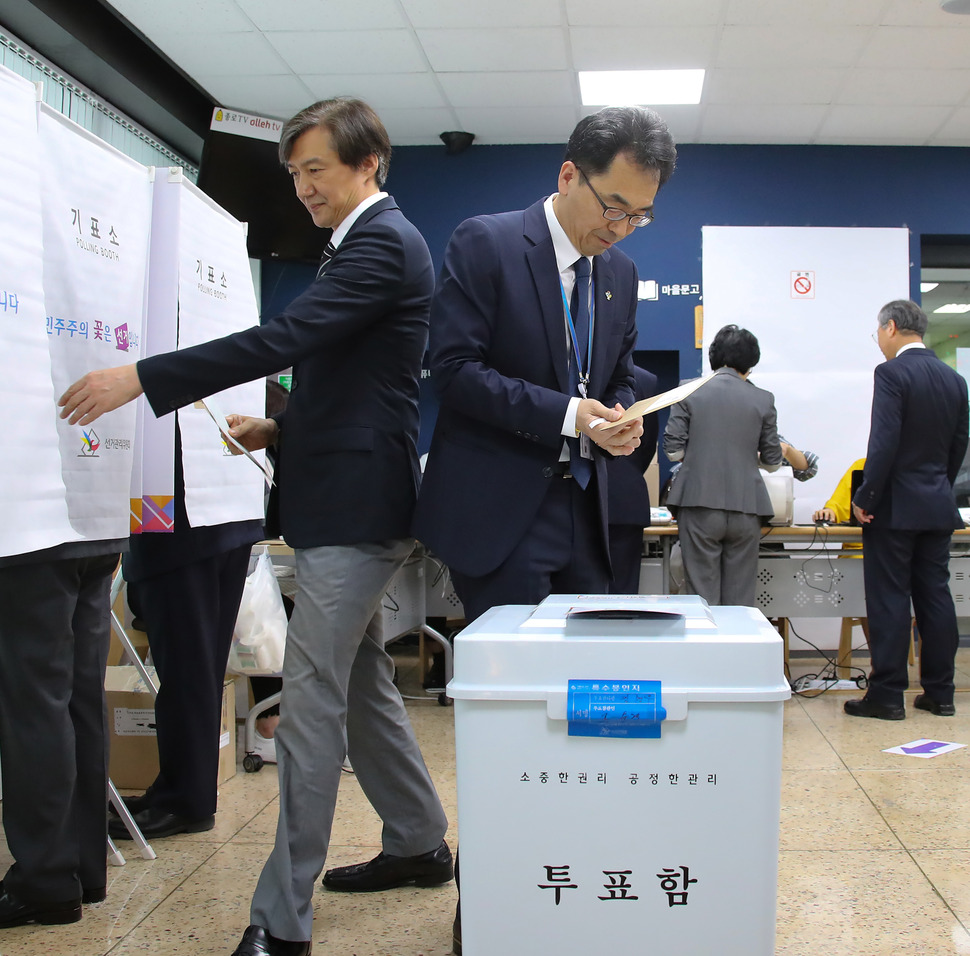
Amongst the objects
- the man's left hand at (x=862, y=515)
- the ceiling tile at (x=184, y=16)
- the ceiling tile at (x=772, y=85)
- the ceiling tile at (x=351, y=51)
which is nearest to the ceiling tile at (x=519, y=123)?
the ceiling tile at (x=351, y=51)

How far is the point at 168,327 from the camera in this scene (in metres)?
2.18

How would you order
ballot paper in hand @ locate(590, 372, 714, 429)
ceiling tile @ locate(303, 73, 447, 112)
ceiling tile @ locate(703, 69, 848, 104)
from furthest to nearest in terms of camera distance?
1. ceiling tile @ locate(303, 73, 447, 112)
2. ceiling tile @ locate(703, 69, 848, 104)
3. ballot paper in hand @ locate(590, 372, 714, 429)

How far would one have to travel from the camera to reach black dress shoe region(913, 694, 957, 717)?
3.96 m

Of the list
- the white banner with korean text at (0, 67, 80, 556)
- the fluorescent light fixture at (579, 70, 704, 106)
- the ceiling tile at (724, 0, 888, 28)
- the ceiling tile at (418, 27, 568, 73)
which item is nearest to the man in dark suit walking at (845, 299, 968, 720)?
the ceiling tile at (724, 0, 888, 28)

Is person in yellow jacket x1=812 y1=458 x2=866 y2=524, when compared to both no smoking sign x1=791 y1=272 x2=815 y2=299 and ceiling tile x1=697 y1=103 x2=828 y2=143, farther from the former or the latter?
ceiling tile x1=697 y1=103 x2=828 y2=143

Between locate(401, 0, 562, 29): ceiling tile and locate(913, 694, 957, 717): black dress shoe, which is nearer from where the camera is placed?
locate(913, 694, 957, 717): black dress shoe

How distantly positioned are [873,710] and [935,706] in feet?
0.97

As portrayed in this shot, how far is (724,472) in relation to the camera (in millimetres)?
4160

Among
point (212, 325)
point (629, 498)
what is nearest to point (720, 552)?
point (629, 498)

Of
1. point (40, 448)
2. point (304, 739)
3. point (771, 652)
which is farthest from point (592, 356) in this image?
point (40, 448)

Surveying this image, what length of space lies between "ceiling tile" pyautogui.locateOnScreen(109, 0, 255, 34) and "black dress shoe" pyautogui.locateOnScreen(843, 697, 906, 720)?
4040mm

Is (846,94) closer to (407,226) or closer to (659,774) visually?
(407,226)

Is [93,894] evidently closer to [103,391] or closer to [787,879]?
[103,391]

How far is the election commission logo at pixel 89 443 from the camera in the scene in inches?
73.1
